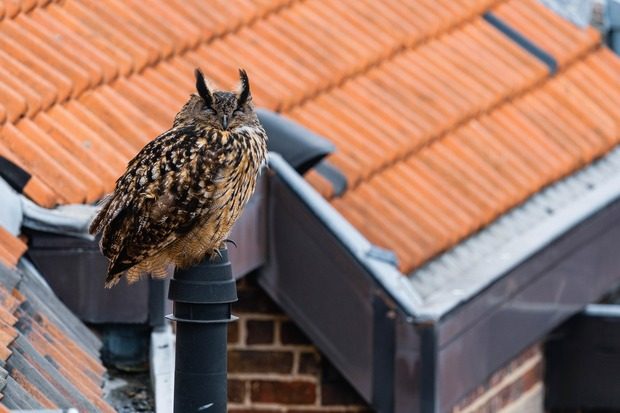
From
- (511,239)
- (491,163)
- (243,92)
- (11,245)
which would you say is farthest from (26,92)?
(491,163)

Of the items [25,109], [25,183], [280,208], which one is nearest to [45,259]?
[25,183]

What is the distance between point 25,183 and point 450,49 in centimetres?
343

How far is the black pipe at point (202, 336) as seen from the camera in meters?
3.98

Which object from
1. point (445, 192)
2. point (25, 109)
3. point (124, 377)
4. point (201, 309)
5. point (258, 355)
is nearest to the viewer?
point (201, 309)

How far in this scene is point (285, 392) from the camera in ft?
22.1

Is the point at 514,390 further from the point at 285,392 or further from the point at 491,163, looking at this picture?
the point at 285,392

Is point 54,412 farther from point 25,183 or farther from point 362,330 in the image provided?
point 362,330

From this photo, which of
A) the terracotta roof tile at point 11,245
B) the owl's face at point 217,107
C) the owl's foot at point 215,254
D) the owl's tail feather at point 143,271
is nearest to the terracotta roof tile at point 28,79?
the terracotta roof tile at point 11,245

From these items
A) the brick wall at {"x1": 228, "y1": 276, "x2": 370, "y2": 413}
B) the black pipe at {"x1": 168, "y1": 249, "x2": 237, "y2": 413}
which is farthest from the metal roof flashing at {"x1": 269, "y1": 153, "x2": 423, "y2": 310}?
the black pipe at {"x1": 168, "y1": 249, "x2": 237, "y2": 413}

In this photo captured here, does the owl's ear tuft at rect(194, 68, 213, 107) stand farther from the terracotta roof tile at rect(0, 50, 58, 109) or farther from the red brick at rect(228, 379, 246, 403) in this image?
the red brick at rect(228, 379, 246, 403)

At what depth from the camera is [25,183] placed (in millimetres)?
5281

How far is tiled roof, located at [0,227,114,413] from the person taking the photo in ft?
13.8

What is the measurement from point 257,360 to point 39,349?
85.9 inches

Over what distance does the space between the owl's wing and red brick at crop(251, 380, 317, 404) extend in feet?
7.40
